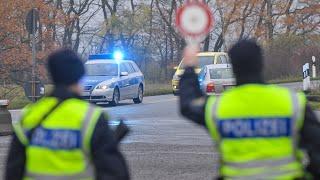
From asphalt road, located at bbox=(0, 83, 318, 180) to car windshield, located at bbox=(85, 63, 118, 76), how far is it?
6.75m

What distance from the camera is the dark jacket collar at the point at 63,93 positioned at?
188 inches

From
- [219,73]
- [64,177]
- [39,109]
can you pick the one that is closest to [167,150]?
[39,109]

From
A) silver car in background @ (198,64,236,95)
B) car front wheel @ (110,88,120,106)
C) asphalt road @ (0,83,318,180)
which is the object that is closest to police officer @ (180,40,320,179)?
asphalt road @ (0,83,318,180)

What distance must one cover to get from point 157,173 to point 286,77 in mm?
36415

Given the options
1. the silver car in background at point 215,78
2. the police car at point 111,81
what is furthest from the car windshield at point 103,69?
the silver car in background at point 215,78

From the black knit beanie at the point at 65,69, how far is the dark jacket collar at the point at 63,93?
1.2 inches

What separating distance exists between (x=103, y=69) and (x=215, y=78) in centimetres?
373

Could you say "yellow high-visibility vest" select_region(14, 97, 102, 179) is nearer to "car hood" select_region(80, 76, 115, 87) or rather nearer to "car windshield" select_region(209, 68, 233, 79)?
"car hood" select_region(80, 76, 115, 87)

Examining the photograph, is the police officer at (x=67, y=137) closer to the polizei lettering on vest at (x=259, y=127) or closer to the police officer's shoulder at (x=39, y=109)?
the police officer's shoulder at (x=39, y=109)

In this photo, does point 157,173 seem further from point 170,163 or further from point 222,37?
point 222,37

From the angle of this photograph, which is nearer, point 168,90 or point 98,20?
point 168,90

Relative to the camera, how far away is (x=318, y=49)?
167ft

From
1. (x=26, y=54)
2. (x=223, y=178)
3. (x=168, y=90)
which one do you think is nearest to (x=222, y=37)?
(x=168, y=90)

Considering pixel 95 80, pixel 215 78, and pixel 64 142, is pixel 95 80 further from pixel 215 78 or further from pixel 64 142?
pixel 64 142
